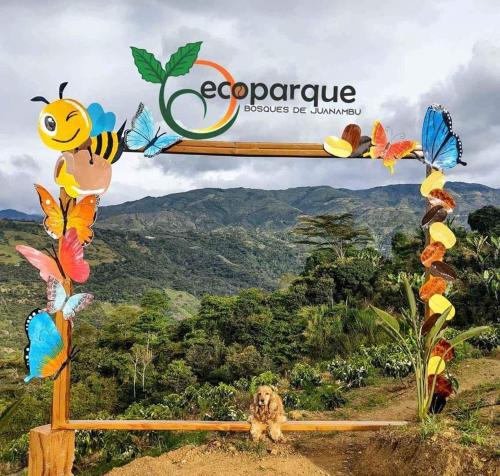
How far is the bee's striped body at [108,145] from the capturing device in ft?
12.5

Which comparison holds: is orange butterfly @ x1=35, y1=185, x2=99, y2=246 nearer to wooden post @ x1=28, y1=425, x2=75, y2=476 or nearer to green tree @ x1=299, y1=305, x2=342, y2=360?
wooden post @ x1=28, y1=425, x2=75, y2=476

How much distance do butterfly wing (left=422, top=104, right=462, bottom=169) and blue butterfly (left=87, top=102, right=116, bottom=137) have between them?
7.79 feet

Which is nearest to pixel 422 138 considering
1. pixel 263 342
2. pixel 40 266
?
pixel 40 266

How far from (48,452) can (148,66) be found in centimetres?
289

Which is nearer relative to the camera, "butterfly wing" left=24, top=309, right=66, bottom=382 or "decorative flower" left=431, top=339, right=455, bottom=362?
"butterfly wing" left=24, top=309, right=66, bottom=382

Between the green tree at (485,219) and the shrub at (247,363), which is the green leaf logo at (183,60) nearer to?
the shrub at (247,363)

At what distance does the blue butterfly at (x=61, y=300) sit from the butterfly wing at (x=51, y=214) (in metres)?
0.34

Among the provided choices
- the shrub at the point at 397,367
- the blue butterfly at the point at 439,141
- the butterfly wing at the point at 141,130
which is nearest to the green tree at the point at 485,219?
the shrub at the point at 397,367

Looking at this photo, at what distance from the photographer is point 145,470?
3.75 m

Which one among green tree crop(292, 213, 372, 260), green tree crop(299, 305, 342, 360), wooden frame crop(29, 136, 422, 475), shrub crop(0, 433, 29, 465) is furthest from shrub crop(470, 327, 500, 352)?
green tree crop(292, 213, 372, 260)

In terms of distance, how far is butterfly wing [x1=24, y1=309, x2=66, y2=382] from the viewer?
A: 3.63 metres

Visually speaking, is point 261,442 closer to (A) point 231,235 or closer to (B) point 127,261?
(B) point 127,261

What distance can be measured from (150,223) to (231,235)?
78746 millimetres

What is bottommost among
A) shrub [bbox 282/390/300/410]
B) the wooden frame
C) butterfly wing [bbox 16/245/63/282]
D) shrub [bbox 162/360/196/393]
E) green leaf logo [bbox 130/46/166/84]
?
shrub [bbox 162/360/196/393]
